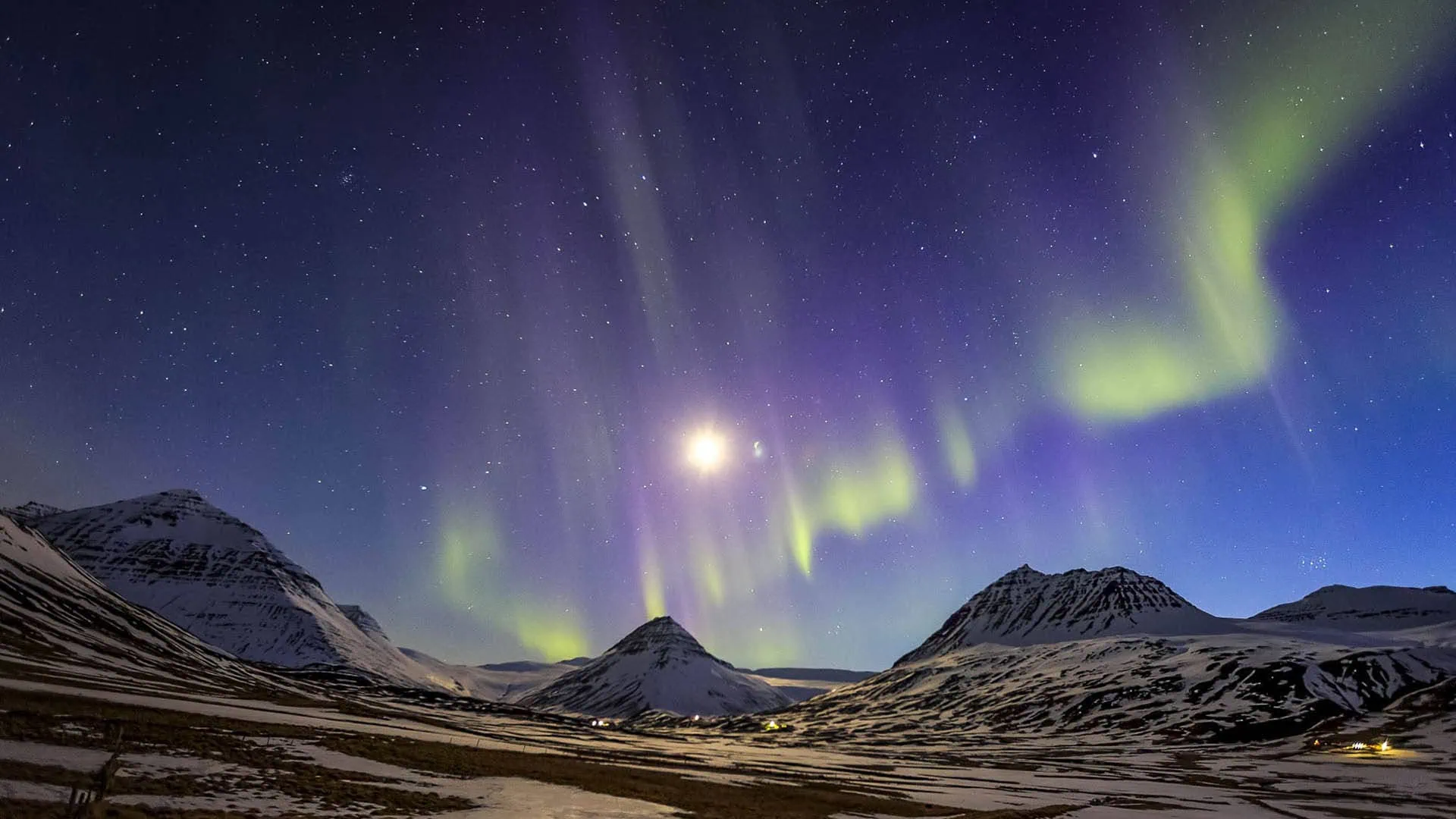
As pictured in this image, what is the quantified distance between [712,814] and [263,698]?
231 ft

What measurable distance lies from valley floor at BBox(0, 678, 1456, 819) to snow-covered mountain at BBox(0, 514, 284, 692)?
889 inches

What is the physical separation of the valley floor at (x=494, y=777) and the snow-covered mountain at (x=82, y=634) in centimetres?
2257

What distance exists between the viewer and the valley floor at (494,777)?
24469mm

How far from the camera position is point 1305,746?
12138cm

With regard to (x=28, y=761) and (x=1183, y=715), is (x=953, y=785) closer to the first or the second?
(x=28, y=761)

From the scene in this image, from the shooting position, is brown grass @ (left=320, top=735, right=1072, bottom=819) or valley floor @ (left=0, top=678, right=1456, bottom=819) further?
brown grass @ (left=320, top=735, right=1072, bottom=819)

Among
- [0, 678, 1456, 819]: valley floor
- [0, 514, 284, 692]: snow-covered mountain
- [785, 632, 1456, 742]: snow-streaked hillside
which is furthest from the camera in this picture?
[785, 632, 1456, 742]: snow-streaked hillside

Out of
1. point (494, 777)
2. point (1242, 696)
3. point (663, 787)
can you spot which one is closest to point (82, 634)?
point (494, 777)

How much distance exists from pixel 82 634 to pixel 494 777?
116543 millimetres

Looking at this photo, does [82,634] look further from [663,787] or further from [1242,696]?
[1242,696]

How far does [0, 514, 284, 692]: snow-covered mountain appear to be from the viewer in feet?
261

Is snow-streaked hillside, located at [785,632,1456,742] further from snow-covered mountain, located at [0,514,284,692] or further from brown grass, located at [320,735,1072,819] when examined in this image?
snow-covered mountain, located at [0,514,284,692]

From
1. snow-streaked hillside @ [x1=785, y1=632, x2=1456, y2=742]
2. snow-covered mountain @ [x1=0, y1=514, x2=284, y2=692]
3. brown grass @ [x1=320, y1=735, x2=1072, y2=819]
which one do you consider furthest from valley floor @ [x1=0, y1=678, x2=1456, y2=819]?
snow-streaked hillside @ [x1=785, y1=632, x2=1456, y2=742]

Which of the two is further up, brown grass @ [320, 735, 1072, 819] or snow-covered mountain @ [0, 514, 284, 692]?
snow-covered mountain @ [0, 514, 284, 692]
